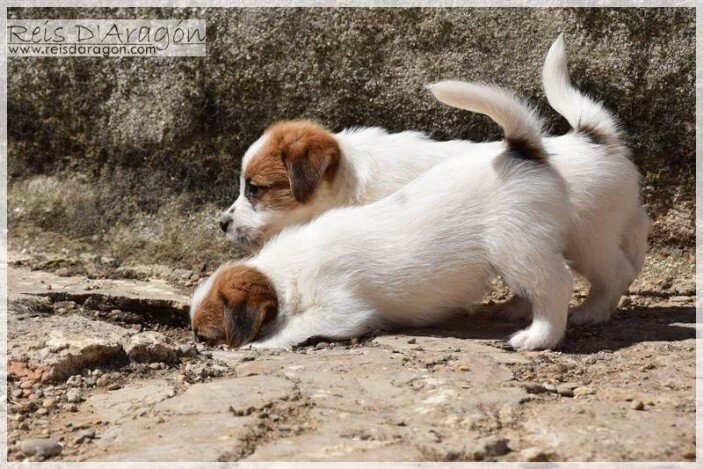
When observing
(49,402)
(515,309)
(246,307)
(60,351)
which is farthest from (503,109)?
(49,402)

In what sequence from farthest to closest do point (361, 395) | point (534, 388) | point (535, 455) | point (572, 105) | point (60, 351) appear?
1. point (572, 105)
2. point (60, 351)
3. point (534, 388)
4. point (361, 395)
5. point (535, 455)

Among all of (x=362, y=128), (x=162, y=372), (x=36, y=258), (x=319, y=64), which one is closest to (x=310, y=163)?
(x=362, y=128)

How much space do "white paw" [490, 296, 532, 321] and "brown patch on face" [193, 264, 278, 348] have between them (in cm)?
134

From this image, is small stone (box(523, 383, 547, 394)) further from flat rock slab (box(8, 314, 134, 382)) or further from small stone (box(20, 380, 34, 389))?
small stone (box(20, 380, 34, 389))

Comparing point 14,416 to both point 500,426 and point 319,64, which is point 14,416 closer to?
point 500,426

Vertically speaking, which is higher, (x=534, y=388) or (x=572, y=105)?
(x=572, y=105)

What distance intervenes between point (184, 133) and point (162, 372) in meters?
2.79

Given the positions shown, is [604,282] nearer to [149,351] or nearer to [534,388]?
[534,388]

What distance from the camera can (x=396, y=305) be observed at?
190 inches

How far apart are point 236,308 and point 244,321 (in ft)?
0.24

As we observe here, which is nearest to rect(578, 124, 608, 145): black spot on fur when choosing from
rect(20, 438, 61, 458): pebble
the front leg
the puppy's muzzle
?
the front leg

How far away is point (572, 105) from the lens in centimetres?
520

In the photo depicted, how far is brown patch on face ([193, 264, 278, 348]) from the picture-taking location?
15.5ft

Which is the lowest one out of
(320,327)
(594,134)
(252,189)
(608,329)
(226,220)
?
(608,329)
